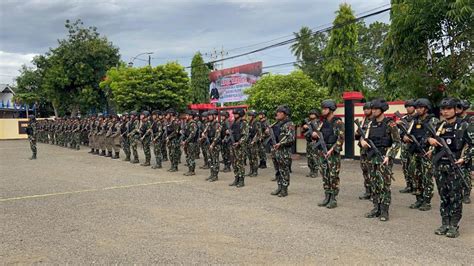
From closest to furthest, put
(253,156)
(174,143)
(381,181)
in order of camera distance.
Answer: (381,181) → (253,156) → (174,143)

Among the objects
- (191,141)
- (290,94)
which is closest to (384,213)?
(191,141)

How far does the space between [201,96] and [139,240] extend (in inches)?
1353

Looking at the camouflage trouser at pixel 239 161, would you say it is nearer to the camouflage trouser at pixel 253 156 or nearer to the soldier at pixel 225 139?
the soldier at pixel 225 139

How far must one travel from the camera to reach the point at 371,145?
651 centimetres

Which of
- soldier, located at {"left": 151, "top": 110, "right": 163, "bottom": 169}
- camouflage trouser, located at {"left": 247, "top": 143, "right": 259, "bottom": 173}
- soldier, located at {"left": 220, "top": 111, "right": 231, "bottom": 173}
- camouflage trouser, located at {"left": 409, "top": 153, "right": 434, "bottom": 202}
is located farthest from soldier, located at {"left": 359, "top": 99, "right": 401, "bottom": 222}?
soldier, located at {"left": 151, "top": 110, "right": 163, "bottom": 169}

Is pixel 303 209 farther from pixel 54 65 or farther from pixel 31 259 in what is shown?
pixel 54 65

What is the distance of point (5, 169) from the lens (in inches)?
552

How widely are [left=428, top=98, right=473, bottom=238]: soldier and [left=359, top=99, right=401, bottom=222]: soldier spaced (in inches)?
30.3

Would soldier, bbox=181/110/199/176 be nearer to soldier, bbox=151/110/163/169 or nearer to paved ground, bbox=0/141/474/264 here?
paved ground, bbox=0/141/474/264

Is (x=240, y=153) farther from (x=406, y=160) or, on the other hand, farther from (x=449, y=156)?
(x=449, y=156)

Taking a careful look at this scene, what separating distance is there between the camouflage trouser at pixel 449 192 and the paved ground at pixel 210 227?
287 mm

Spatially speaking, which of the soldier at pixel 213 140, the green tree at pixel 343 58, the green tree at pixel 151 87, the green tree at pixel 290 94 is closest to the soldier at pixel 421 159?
the soldier at pixel 213 140

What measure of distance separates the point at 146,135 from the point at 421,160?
8638mm

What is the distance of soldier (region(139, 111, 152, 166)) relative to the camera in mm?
13719
